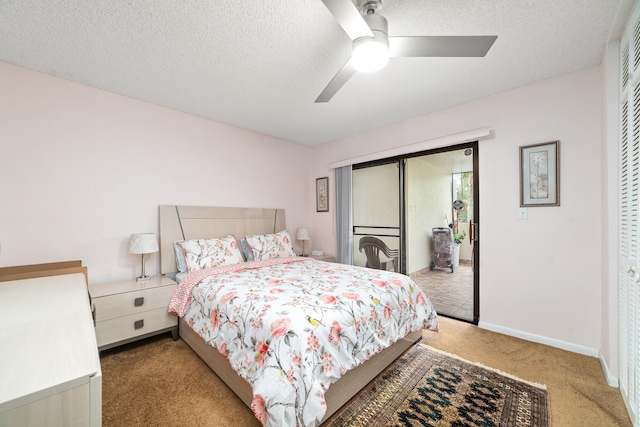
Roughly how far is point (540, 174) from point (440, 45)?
5.66ft

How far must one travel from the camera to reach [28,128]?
2.22 metres

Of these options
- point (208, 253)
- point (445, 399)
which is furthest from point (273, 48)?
point (445, 399)

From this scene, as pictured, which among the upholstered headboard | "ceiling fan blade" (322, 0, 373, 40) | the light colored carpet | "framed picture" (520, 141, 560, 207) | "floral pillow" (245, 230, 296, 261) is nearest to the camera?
"ceiling fan blade" (322, 0, 373, 40)

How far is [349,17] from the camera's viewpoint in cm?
131

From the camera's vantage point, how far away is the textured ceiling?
159 centimetres

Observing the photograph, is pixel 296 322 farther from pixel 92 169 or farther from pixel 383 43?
pixel 92 169

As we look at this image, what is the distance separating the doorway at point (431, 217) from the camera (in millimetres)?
2951

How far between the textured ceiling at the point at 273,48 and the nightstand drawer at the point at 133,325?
83.3 inches

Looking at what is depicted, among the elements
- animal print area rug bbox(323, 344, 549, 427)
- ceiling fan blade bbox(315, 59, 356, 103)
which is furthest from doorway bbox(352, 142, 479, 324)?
ceiling fan blade bbox(315, 59, 356, 103)

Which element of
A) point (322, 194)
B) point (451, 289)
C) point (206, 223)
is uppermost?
point (322, 194)

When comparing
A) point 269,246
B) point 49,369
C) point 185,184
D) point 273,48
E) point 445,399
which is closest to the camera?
point 49,369

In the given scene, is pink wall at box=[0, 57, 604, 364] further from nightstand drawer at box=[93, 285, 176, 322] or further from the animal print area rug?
the animal print area rug

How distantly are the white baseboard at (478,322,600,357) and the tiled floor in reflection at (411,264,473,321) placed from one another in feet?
0.79

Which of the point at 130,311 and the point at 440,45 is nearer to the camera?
the point at 440,45
